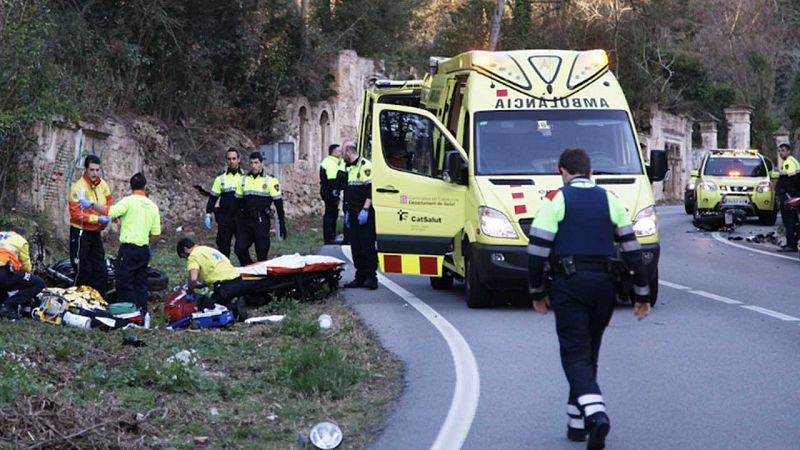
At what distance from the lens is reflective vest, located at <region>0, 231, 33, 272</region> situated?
12.1 m

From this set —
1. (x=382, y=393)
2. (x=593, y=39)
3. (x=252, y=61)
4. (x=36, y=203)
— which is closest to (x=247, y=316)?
(x=382, y=393)

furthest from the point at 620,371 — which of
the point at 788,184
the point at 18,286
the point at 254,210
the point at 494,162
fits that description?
the point at 788,184

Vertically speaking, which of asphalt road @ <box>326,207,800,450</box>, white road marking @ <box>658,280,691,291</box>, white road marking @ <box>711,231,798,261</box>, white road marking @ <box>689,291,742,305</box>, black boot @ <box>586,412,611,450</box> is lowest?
white road marking @ <box>711,231,798,261</box>

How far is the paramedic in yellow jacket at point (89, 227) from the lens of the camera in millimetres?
14250

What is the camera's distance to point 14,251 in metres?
12.2

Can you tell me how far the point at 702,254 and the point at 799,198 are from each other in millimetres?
1992

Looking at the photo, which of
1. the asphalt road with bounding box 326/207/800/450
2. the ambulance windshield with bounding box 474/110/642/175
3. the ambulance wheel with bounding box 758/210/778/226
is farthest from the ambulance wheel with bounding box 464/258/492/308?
the ambulance wheel with bounding box 758/210/778/226

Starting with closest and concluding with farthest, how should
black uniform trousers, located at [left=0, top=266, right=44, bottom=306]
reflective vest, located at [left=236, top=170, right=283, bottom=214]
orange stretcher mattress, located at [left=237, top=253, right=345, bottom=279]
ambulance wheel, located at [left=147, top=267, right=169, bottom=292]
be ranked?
black uniform trousers, located at [left=0, top=266, right=44, bottom=306], orange stretcher mattress, located at [left=237, top=253, right=345, bottom=279], ambulance wheel, located at [left=147, top=267, right=169, bottom=292], reflective vest, located at [left=236, top=170, right=283, bottom=214]

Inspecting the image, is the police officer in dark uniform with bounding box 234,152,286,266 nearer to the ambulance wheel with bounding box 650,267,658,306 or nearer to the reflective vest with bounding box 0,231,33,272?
the reflective vest with bounding box 0,231,33,272

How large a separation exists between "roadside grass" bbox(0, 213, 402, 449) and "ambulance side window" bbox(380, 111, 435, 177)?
2.75 metres

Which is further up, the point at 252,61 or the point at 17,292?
the point at 252,61

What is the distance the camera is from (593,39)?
170 ft

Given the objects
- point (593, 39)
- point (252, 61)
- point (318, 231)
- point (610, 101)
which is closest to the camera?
point (610, 101)

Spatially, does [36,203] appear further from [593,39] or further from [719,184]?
[593,39]
